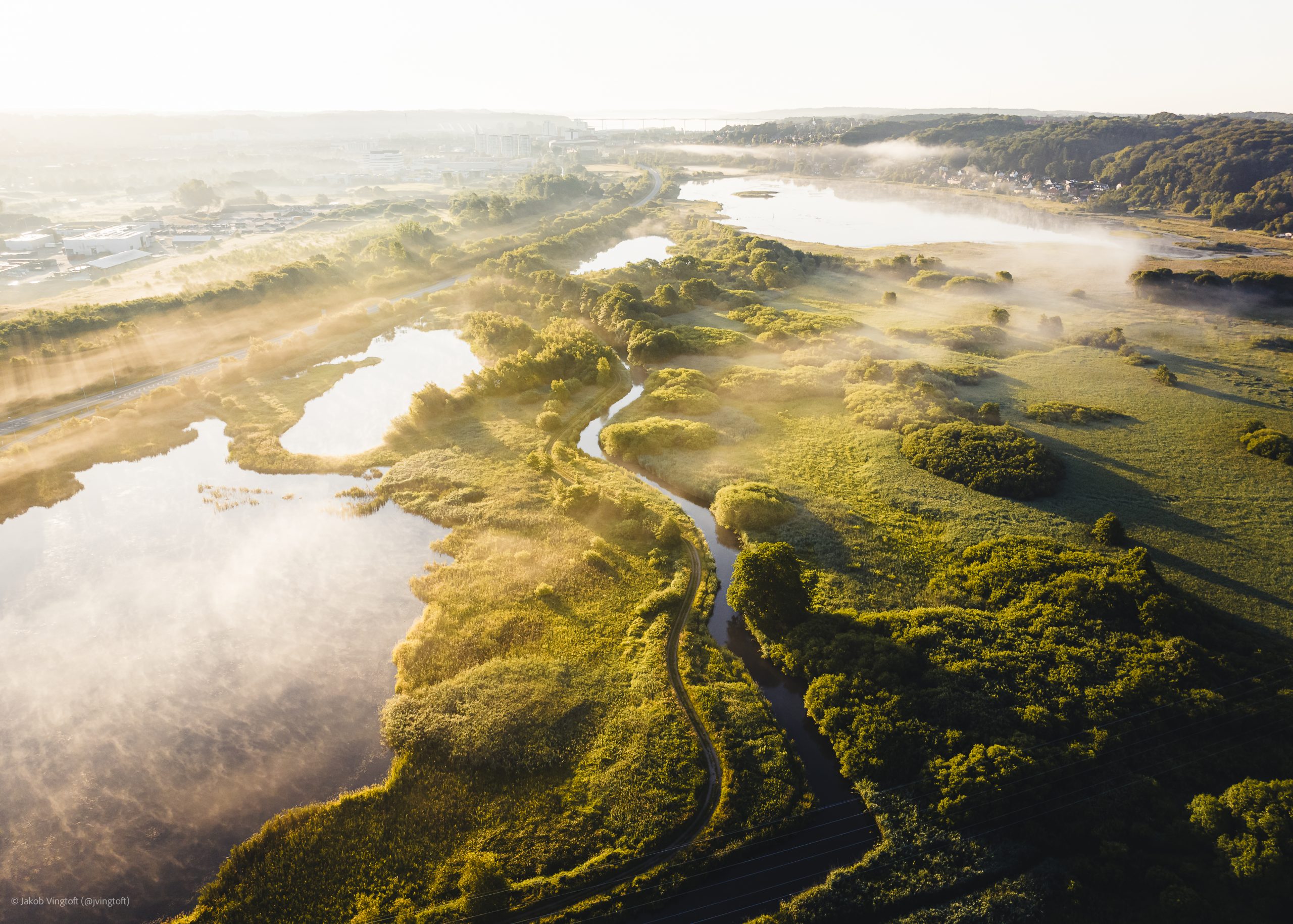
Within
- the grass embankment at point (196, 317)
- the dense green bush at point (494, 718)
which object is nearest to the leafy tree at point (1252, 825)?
the dense green bush at point (494, 718)

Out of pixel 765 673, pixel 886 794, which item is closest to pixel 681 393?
pixel 765 673

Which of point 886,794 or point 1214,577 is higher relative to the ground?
point 1214,577

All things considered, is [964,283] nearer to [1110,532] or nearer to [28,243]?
[1110,532]

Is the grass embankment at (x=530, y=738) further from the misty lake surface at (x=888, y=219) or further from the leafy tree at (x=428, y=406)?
the misty lake surface at (x=888, y=219)

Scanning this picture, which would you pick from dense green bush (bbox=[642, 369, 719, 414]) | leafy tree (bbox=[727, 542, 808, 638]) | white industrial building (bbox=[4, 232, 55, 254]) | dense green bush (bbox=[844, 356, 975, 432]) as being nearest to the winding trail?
leafy tree (bbox=[727, 542, 808, 638])

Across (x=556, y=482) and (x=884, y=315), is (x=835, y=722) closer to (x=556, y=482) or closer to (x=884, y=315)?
(x=556, y=482)
